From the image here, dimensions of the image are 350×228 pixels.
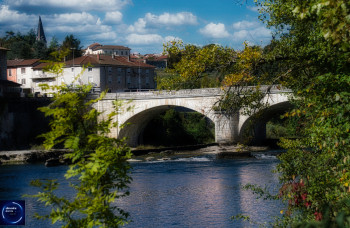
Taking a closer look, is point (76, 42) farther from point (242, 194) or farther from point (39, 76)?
point (242, 194)

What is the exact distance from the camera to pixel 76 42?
6131 centimetres

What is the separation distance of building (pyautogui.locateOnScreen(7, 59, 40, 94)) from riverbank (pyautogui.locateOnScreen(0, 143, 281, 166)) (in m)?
19.8

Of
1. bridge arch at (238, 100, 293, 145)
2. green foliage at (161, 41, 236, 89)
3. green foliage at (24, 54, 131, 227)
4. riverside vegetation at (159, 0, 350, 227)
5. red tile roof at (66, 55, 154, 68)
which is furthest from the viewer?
red tile roof at (66, 55, 154, 68)

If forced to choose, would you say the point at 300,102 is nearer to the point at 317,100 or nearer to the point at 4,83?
the point at 317,100

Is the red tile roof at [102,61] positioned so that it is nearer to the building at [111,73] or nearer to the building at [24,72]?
the building at [111,73]

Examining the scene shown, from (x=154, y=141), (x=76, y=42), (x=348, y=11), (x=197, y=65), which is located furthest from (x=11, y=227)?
(x=76, y=42)

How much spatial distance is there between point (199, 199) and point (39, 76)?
1301 inches

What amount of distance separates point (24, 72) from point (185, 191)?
34.0 metres

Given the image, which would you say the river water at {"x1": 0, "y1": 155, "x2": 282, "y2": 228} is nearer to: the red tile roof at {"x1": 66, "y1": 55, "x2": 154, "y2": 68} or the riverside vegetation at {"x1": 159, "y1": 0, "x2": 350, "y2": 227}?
the riverside vegetation at {"x1": 159, "y1": 0, "x2": 350, "y2": 227}

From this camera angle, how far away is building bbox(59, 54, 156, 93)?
1590 inches

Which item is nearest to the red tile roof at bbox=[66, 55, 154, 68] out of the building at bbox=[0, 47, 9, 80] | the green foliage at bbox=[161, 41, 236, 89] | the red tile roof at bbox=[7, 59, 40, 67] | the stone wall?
the red tile roof at bbox=[7, 59, 40, 67]

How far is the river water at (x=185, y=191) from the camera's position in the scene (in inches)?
480

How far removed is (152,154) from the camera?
28438 mm

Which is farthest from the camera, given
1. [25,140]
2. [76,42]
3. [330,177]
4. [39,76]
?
[76,42]
